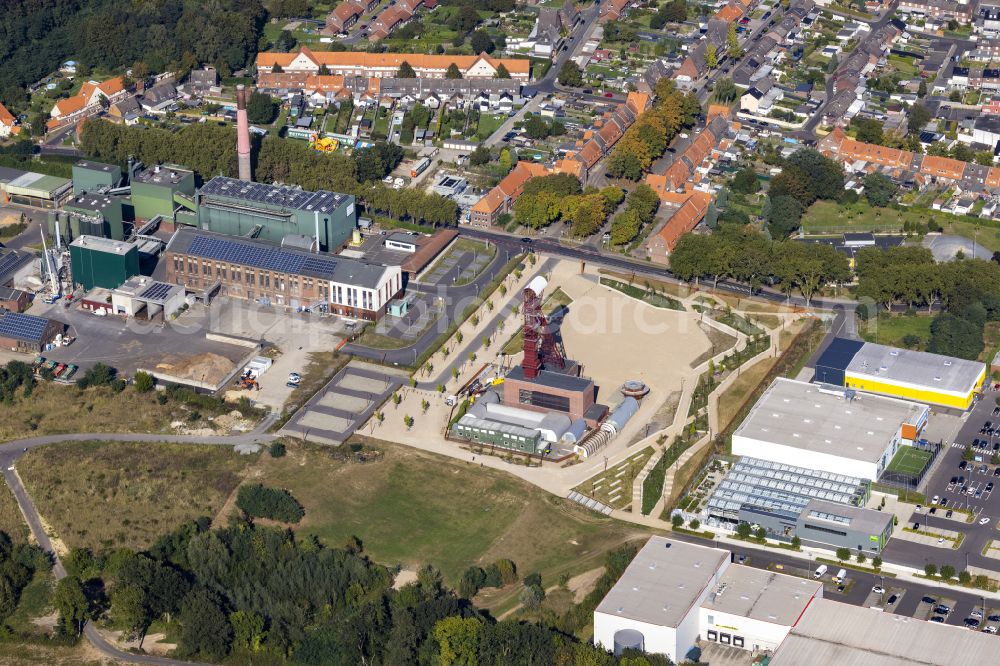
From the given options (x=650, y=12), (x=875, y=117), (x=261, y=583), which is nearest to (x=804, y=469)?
(x=261, y=583)

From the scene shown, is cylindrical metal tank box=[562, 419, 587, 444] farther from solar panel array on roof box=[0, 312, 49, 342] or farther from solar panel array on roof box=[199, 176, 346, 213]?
solar panel array on roof box=[0, 312, 49, 342]

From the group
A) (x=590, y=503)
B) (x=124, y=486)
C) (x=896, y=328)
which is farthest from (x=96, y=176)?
(x=896, y=328)

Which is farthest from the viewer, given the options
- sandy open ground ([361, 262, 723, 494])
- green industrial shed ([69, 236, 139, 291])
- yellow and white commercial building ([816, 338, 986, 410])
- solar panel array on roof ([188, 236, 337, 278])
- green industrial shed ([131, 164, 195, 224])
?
green industrial shed ([131, 164, 195, 224])

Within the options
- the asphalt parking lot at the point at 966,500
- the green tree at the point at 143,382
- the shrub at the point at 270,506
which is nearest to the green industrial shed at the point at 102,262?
the green tree at the point at 143,382

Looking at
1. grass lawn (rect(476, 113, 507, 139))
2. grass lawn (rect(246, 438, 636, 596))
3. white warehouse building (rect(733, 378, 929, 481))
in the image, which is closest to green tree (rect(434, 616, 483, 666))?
grass lawn (rect(246, 438, 636, 596))

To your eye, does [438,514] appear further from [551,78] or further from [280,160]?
[551,78]

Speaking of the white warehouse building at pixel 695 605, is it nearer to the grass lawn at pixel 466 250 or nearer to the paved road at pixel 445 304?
the paved road at pixel 445 304
